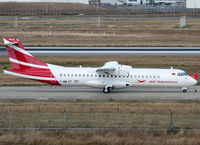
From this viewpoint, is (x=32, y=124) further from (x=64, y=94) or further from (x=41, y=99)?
(x=64, y=94)

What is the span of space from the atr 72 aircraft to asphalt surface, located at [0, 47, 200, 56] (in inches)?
780

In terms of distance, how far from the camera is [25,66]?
119ft

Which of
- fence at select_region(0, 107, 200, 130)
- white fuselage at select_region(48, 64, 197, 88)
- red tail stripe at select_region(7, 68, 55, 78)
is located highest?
red tail stripe at select_region(7, 68, 55, 78)

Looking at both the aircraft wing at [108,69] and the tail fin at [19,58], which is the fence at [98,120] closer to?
the aircraft wing at [108,69]

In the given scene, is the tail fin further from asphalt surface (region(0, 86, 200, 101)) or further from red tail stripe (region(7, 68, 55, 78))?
asphalt surface (region(0, 86, 200, 101))

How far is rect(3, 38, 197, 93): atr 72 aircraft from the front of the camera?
36031 millimetres

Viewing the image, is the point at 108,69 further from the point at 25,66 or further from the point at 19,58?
the point at 19,58

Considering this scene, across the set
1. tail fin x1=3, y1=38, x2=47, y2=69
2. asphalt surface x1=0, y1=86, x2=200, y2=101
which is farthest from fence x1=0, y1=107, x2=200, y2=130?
tail fin x1=3, y1=38, x2=47, y2=69

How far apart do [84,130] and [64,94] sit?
1294cm

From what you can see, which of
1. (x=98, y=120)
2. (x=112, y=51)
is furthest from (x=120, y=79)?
(x=112, y=51)

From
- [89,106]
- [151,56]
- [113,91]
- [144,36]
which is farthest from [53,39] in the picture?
[89,106]

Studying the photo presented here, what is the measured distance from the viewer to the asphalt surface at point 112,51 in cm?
5662

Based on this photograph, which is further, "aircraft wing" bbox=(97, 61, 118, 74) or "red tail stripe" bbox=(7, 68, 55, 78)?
"red tail stripe" bbox=(7, 68, 55, 78)

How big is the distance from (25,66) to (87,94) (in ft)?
21.3
